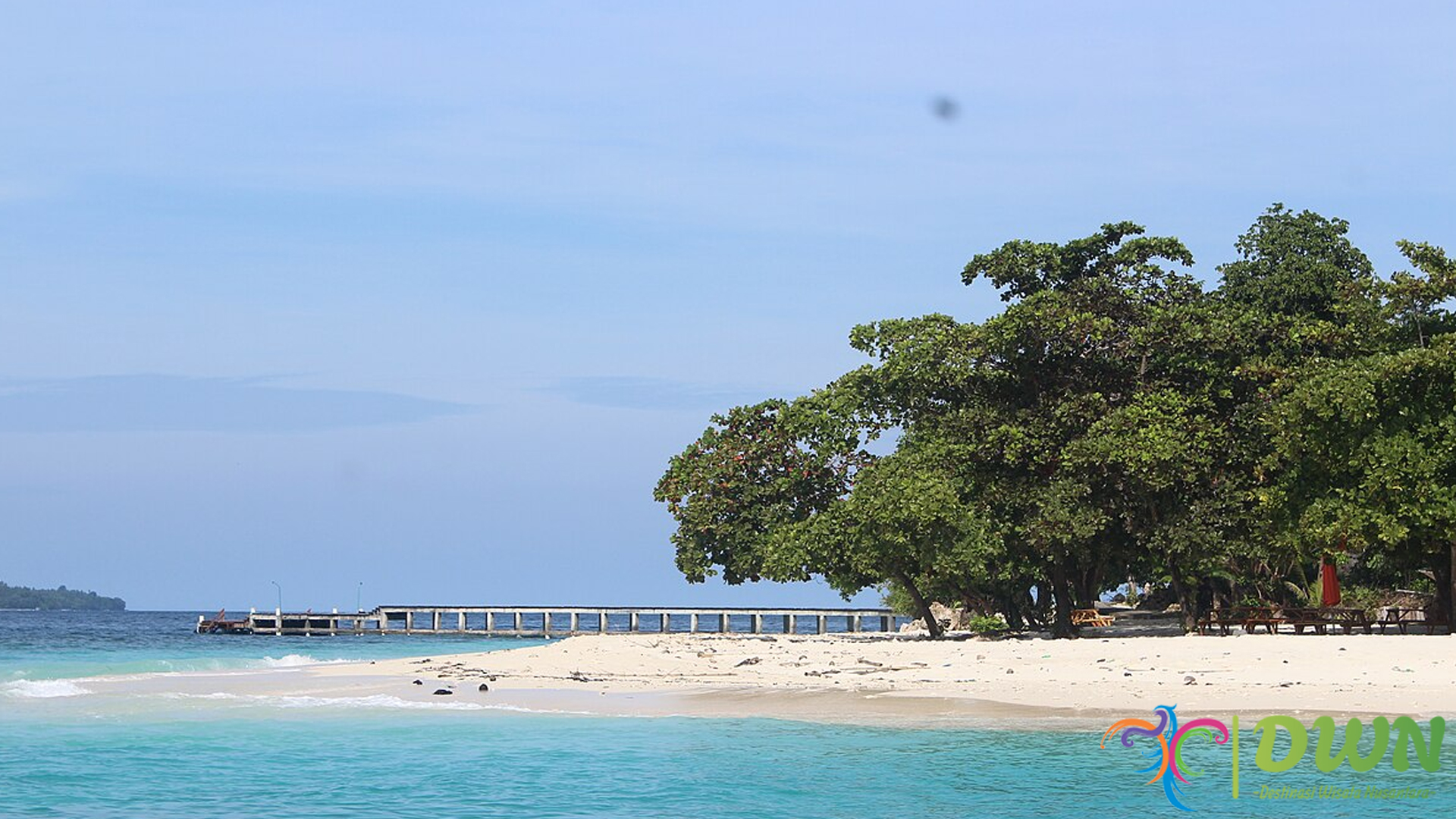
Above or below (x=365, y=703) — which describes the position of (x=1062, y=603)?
above

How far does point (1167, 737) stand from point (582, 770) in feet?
26.7

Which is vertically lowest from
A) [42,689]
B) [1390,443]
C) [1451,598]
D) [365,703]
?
[365,703]

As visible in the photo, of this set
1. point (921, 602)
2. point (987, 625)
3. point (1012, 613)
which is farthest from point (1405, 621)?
point (921, 602)

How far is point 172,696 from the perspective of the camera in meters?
31.8

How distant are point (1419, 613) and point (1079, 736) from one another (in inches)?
1061

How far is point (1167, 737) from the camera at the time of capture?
21.5 m

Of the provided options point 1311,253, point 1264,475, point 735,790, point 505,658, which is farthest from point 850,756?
point 1311,253

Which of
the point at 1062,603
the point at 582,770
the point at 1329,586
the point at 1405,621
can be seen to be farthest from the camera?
the point at 1062,603

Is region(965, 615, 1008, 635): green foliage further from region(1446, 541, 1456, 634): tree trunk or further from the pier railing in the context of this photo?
the pier railing

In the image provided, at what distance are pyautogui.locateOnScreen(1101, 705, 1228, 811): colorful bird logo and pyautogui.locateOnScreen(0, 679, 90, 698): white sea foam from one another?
2225cm

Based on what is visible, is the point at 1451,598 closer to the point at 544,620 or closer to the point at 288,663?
the point at 288,663

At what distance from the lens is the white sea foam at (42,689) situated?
33.4 m

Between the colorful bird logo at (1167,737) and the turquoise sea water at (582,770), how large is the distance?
9.6 inches

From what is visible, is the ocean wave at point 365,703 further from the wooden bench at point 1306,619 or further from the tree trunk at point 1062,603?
the tree trunk at point 1062,603
